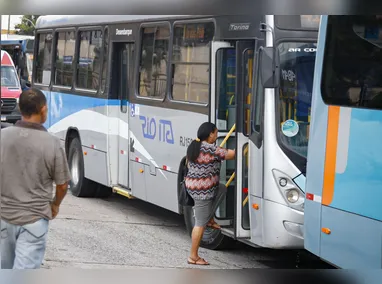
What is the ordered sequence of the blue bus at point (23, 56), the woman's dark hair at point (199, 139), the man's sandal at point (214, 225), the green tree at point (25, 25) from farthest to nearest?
the blue bus at point (23, 56) → the man's sandal at point (214, 225) → the green tree at point (25, 25) → the woman's dark hair at point (199, 139)

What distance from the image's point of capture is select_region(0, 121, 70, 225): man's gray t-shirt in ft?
19.9

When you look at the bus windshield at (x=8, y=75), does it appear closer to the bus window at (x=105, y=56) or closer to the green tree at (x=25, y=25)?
the green tree at (x=25, y=25)

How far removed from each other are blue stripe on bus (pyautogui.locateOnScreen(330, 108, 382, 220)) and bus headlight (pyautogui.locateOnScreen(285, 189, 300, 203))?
94 centimetres

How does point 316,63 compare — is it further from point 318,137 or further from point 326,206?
point 326,206

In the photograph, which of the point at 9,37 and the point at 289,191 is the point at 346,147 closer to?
the point at 289,191

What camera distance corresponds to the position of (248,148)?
808cm

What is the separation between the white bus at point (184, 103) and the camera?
7.82m

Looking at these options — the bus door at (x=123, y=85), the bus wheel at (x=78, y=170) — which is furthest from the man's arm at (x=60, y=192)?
the bus door at (x=123, y=85)

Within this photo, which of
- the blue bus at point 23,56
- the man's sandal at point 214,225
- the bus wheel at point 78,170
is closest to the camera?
the man's sandal at point 214,225

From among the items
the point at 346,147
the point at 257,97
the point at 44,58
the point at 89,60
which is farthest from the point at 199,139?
the point at 44,58

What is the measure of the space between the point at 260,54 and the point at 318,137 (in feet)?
3.63

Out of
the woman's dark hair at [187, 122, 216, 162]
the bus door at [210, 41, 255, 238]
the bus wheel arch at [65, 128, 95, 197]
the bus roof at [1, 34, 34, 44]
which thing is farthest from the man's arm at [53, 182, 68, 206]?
the bus wheel arch at [65, 128, 95, 197]

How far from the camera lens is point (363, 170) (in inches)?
260
